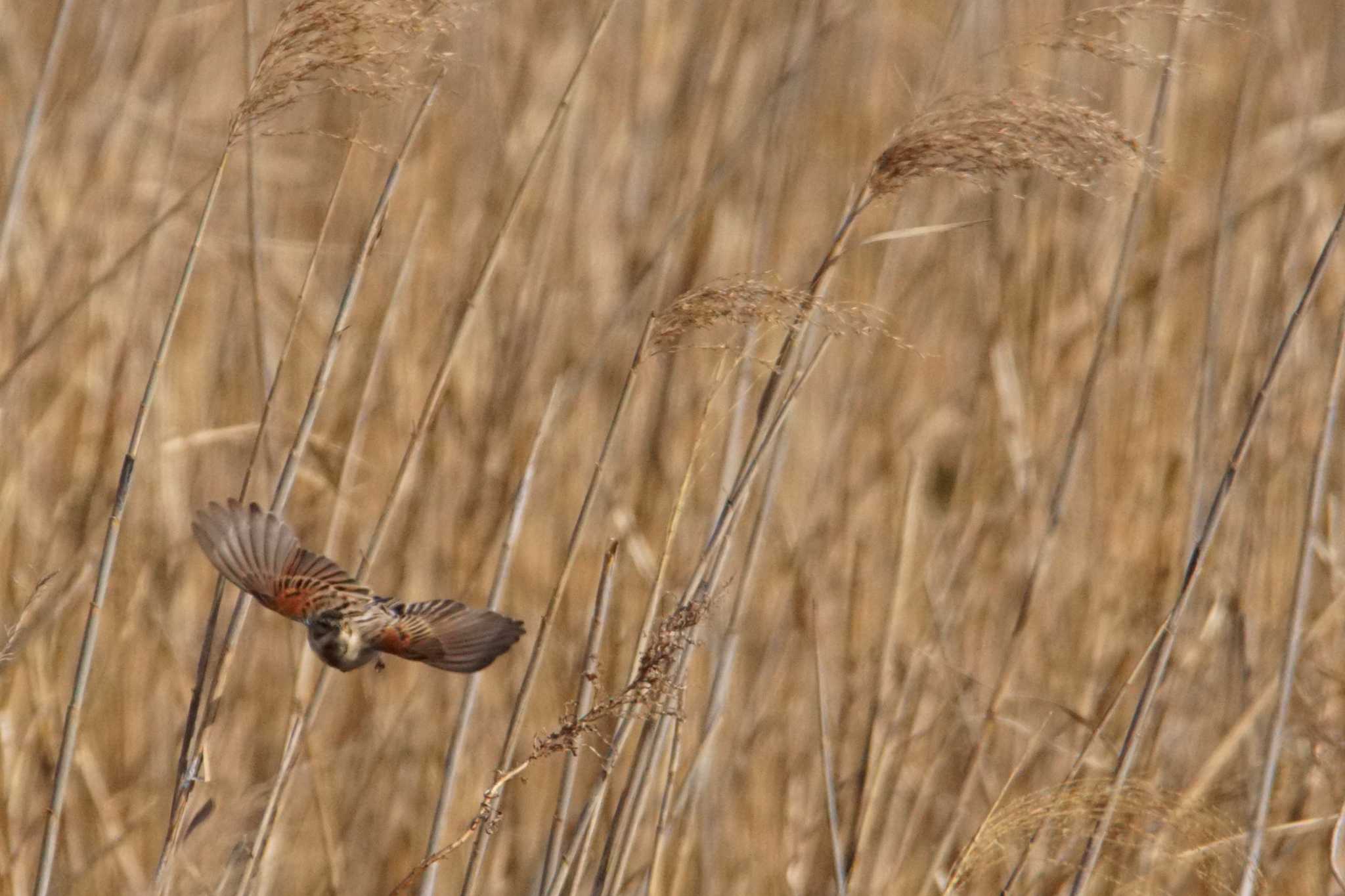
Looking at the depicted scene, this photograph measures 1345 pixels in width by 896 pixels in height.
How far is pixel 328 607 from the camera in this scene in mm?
1244

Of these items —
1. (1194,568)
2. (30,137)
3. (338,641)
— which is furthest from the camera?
(30,137)

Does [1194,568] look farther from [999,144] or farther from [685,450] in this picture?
[685,450]

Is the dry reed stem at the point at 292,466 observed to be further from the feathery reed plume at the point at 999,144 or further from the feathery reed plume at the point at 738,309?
the feathery reed plume at the point at 999,144

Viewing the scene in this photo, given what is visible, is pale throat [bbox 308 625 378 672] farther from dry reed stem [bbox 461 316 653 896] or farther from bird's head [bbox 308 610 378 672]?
dry reed stem [bbox 461 316 653 896]

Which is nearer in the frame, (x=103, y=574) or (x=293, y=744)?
(x=103, y=574)

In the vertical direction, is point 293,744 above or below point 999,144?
below

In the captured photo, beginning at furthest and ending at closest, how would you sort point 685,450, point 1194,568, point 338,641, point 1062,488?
point 685,450
point 1062,488
point 1194,568
point 338,641

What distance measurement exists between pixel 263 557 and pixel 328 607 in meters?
0.07

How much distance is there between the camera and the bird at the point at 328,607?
120cm

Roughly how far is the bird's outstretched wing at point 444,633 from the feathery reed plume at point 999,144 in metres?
0.51

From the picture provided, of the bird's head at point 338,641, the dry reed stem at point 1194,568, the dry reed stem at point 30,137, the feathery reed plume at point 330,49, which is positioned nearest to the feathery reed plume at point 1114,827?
the dry reed stem at point 1194,568

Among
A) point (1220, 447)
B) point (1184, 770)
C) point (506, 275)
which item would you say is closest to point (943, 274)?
point (1220, 447)

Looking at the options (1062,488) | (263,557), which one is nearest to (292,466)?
(263,557)

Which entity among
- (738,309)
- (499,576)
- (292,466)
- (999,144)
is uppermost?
(999,144)
